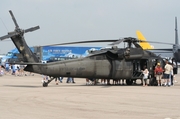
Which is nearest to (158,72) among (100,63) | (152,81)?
(152,81)

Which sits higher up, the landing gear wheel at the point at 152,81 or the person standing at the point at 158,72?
the person standing at the point at 158,72

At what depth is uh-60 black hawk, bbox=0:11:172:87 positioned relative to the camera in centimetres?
2114

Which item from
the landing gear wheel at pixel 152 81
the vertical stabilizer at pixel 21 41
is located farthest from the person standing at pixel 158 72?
the vertical stabilizer at pixel 21 41

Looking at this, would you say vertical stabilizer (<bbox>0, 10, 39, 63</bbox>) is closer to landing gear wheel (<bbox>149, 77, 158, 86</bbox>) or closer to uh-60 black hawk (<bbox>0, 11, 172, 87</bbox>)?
uh-60 black hawk (<bbox>0, 11, 172, 87</bbox>)

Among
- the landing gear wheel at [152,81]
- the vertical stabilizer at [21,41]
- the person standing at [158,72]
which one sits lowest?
the landing gear wheel at [152,81]

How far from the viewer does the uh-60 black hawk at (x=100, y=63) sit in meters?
21.1

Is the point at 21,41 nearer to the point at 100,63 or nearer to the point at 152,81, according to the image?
the point at 100,63

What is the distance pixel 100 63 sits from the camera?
74.2ft

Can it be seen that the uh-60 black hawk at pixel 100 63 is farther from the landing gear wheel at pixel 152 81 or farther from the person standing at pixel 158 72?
the person standing at pixel 158 72
